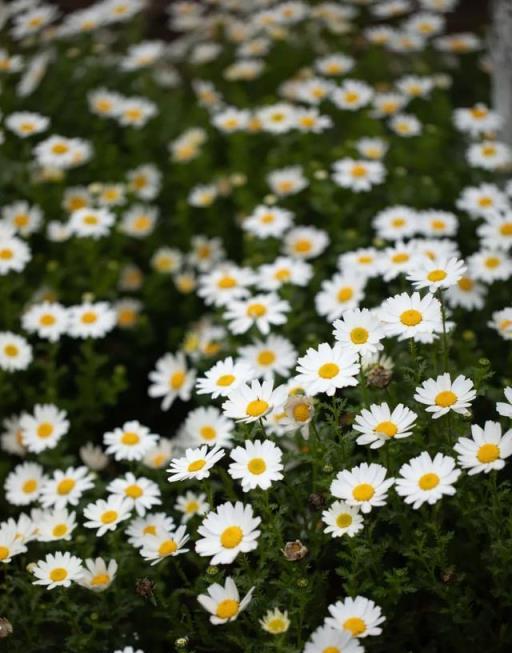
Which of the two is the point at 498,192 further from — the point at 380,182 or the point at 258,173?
the point at 258,173

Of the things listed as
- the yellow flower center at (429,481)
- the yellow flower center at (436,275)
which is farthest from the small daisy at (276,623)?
the yellow flower center at (436,275)

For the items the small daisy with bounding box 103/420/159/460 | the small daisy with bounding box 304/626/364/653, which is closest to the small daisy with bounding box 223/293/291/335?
the small daisy with bounding box 103/420/159/460

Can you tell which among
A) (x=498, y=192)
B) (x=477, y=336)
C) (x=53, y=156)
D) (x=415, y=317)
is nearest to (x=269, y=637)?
(x=415, y=317)

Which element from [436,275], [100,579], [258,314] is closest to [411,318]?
[436,275]

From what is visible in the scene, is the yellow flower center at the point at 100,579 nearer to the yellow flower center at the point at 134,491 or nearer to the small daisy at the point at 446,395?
the yellow flower center at the point at 134,491

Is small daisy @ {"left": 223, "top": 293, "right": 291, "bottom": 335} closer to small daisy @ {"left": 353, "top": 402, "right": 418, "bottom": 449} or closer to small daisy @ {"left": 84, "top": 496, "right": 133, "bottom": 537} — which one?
small daisy @ {"left": 84, "top": 496, "right": 133, "bottom": 537}

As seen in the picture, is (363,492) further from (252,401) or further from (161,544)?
(161,544)
